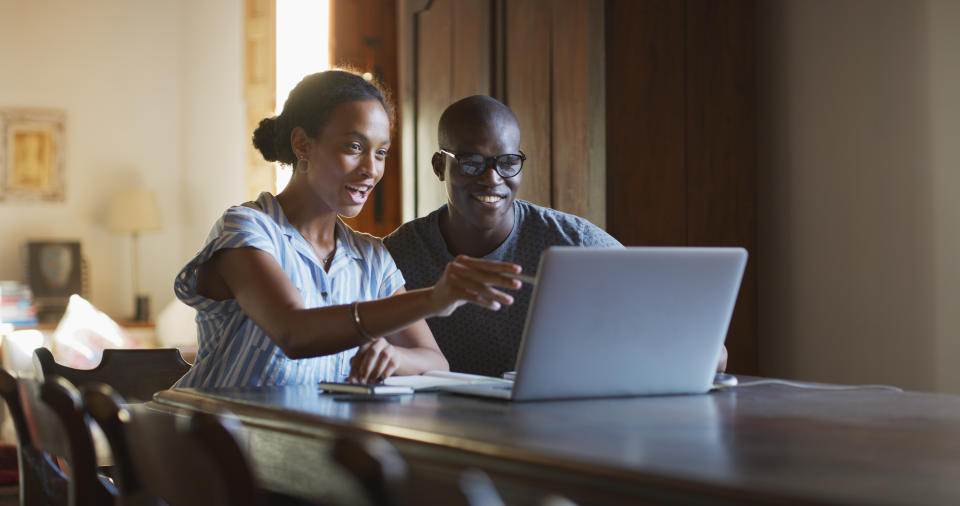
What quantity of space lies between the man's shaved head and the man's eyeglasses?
6 centimetres

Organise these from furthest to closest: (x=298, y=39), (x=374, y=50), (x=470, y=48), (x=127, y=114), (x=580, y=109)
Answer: (x=127, y=114)
(x=298, y=39)
(x=374, y=50)
(x=470, y=48)
(x=580, y=109)

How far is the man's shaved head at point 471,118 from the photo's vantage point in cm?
231

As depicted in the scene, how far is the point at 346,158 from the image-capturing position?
1924 millimetres

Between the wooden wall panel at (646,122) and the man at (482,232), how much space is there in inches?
22.7

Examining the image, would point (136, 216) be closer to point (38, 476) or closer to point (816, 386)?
point (38, 476)

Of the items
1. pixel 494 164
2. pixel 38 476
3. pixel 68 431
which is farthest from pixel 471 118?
pixel 68 431

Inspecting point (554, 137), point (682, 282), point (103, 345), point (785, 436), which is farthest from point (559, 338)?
point (103, 345)

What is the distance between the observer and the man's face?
2279 mm

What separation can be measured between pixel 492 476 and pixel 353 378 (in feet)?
2.23

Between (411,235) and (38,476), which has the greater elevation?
(411,235)

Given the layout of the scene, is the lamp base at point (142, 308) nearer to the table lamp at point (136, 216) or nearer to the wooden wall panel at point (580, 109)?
the table lamp at point (136, 216)

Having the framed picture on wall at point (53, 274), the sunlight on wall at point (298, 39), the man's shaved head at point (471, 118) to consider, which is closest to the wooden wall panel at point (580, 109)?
the man's shaved head at point (471, 118)

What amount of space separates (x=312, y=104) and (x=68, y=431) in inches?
37.9

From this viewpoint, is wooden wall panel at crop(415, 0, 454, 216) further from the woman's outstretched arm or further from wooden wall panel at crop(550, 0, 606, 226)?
the woman's outstretched arm
